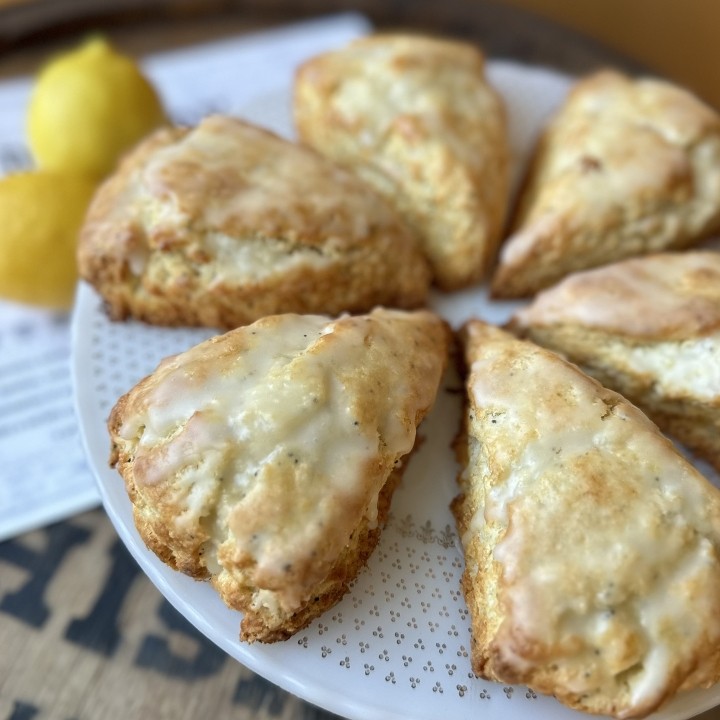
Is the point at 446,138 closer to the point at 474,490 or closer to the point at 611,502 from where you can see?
the point at 474,490

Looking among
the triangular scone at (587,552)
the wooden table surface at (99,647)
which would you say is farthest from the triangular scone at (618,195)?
the wooden table surface at (99,647)

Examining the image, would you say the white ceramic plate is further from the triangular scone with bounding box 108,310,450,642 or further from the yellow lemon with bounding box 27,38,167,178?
the yellow lemon with bounding box 27,38,167,178

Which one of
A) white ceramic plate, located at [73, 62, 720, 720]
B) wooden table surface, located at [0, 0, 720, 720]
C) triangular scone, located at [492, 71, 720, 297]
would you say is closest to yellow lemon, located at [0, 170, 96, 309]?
white ceramic plate, located at [73, 62, 720, 720]

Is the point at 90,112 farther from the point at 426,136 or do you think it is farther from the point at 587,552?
the point at 587,552

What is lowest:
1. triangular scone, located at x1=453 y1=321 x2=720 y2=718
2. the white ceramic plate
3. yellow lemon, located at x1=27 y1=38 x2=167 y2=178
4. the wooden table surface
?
the wooden table surface

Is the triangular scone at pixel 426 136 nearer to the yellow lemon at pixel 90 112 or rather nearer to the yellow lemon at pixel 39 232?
the yellow lemon at pixel 90 112

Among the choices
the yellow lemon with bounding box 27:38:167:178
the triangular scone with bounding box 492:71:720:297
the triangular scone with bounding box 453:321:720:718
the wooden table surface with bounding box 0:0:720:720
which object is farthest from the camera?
the yellow lemon with bounding box 27:38:167:178
